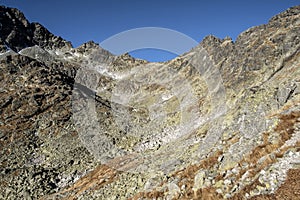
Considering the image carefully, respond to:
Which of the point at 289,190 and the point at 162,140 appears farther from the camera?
the point at 162,140

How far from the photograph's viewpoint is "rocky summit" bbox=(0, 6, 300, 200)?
18.6 metres

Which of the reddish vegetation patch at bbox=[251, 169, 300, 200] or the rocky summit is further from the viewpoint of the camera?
the rocky summit

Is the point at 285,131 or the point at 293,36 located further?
the point at 293,36

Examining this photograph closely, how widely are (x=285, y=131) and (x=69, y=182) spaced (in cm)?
4098

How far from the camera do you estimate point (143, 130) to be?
73750 millimetres

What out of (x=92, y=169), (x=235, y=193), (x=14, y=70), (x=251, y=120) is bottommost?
(x=235, y=193)

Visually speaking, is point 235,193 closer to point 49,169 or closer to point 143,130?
point 49,169

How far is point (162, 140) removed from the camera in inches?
2426

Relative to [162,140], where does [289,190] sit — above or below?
below

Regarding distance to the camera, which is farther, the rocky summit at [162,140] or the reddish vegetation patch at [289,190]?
the rocky summit at [162,140]

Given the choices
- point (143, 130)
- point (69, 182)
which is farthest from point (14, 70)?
point (69, 182)

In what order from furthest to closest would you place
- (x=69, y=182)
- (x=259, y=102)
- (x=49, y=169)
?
(x=49, y=169), (x=69, y=182), (x=259, y=102)

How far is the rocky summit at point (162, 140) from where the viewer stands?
732 inches

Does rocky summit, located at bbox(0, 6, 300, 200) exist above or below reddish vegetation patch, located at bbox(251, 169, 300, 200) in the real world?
above
